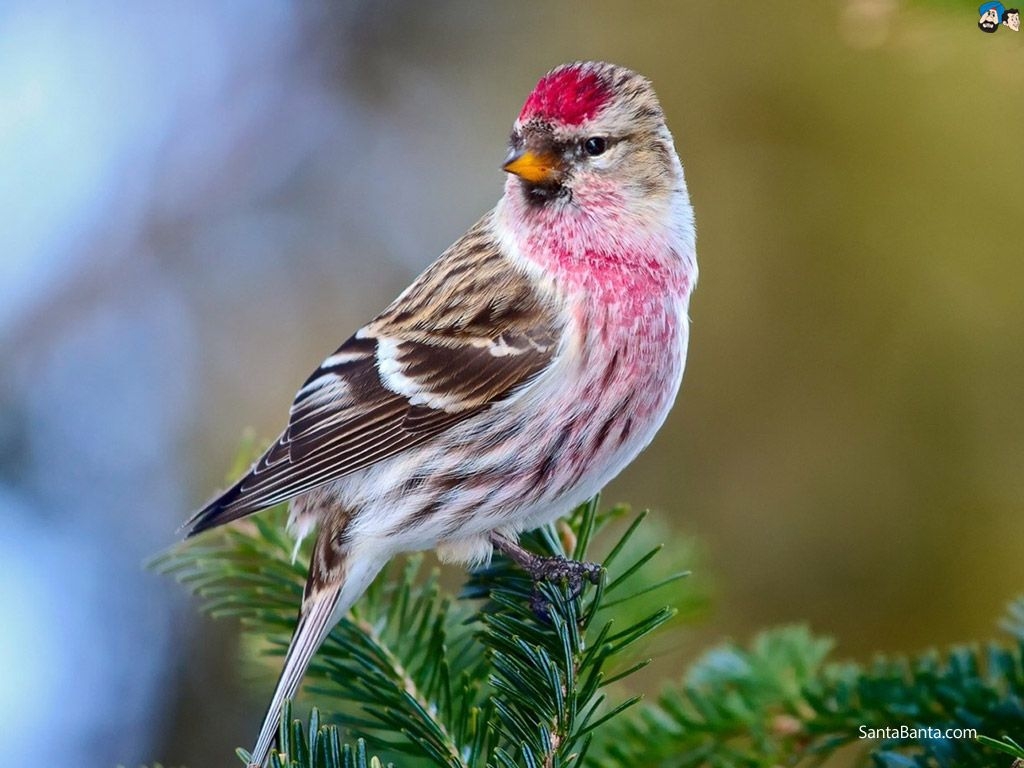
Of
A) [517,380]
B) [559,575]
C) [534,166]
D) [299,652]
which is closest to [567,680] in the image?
[559,575]

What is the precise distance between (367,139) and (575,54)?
685mm

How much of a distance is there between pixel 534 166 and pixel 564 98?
0.39ft

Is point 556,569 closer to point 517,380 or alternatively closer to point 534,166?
point 517,380

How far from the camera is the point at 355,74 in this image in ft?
11.7

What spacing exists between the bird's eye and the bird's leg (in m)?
0.64

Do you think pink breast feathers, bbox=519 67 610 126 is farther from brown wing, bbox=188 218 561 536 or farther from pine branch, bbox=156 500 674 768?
pine branch, bbox=156 500 674 768

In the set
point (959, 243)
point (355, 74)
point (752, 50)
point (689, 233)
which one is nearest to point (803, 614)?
point (959, 243)

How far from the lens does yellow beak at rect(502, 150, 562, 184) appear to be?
1.81 meters

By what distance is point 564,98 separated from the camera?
1.84 meters

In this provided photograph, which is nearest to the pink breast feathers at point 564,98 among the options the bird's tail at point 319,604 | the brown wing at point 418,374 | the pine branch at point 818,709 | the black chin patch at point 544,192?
the black chin patch at point 544,192

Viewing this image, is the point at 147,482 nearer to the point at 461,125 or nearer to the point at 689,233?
the point at 689,233

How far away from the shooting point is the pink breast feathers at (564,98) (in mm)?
1842

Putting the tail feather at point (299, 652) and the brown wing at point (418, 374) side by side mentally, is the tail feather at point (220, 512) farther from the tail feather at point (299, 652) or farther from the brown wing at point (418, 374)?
the tail feather at point (299, 652)

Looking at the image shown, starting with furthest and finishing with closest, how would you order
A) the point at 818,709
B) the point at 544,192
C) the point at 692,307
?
the point at 692,307, the point at 544,192, the point at 818,709
